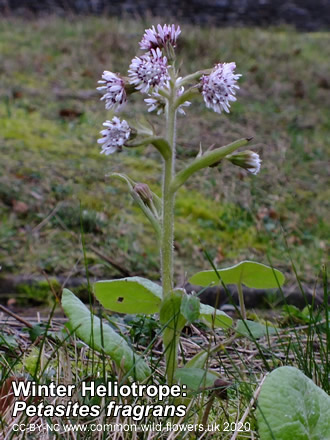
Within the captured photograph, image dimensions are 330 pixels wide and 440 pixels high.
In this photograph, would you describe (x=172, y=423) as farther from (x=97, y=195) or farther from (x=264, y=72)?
(x=264, y=72)

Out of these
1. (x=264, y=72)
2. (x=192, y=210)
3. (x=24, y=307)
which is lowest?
(x=24, y=307)

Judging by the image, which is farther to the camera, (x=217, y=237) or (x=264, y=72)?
(x=264, y=72)

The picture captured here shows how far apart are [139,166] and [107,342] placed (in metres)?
3.03

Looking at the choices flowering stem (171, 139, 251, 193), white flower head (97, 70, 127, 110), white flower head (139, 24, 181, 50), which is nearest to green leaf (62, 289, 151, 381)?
flowering stem (171, 139, 251, 193)

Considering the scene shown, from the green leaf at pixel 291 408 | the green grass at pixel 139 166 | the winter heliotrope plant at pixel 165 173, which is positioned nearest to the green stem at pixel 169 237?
the winter heliotrope plant at pixel 165 173

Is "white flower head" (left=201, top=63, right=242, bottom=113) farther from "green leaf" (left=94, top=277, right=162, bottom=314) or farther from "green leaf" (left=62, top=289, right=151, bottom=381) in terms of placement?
"green leaf" (left=62, top=289, right=151, bottom=381)

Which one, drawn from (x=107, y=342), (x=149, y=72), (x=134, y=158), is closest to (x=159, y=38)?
(x=149, y=72)

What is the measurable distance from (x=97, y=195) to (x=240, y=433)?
2530 millimetres

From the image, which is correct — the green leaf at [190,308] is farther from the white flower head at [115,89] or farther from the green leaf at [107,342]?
the white flower head at [115,89]

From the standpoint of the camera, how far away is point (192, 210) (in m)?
3.67

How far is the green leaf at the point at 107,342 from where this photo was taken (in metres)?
1.13

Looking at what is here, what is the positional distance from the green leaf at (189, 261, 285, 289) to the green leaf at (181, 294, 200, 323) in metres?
0.23

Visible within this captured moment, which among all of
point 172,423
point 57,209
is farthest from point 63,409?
point 57,209

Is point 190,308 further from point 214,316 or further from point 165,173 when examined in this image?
point 165,173
